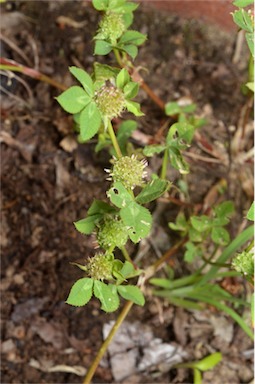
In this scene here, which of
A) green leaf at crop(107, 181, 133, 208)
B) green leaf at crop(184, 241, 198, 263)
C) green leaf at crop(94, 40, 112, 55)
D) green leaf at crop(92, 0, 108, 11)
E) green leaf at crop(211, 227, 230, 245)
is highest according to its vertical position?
green leaf at crop(92, 0, 108, 11)

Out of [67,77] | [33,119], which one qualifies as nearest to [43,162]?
[33,119]

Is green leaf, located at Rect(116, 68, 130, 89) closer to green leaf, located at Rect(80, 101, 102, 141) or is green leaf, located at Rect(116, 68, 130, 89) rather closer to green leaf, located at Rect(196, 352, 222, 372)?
green leaf, located at Rect(80, 101, 102, 141)

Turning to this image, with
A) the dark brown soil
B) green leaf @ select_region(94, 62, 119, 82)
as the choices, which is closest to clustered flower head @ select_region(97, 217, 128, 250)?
green leaf @ select_region(94, 62, 119, 82)

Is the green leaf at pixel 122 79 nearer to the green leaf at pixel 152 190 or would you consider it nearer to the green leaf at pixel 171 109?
the green leaf at pixel 152 190

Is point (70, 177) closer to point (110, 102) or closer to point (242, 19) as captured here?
point (110, 102)

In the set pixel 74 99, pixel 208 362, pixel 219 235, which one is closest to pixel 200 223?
pixel 219 235

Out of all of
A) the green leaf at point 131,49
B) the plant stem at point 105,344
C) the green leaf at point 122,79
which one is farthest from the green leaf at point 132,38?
the plant stem at point 105,344

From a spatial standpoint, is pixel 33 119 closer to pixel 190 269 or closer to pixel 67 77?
pixel 67 77
